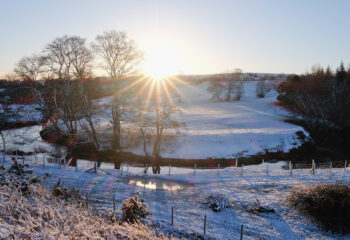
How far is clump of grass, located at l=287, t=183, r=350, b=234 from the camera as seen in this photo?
39.8 ft

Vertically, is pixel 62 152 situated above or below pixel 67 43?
below

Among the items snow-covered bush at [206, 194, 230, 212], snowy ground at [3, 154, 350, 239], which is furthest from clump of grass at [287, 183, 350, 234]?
snow-covered bush at [206, 194, 230, 212]

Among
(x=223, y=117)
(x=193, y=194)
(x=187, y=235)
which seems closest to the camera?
(x=187, y=235)

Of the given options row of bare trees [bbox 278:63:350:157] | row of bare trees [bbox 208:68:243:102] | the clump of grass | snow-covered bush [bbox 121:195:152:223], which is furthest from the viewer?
row of bare trees [bbox 208:68:243:102]

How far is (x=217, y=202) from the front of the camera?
551 inches

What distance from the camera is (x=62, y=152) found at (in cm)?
3180

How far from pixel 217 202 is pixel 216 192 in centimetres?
180

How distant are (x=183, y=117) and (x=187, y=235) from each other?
133 ft

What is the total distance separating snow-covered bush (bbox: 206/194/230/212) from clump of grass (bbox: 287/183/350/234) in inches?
145

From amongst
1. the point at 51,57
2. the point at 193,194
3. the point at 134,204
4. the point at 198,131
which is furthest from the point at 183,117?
the point at 134,204

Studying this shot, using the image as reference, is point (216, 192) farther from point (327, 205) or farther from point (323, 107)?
point (323, 107)

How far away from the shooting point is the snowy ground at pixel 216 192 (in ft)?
37.6

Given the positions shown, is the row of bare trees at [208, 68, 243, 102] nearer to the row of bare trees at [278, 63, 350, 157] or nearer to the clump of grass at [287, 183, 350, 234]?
the row of bare trees at [278, 63, 350, 157]

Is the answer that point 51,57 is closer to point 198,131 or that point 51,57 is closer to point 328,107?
A: point 198,131
